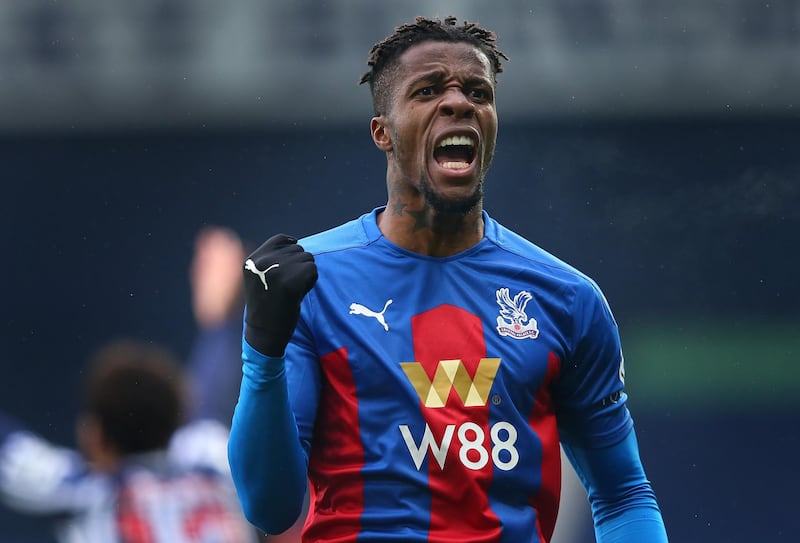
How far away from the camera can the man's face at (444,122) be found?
317 centimetres

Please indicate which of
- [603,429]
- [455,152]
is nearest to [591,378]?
[603,429]

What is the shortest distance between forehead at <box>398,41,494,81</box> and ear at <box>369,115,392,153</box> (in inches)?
5.3

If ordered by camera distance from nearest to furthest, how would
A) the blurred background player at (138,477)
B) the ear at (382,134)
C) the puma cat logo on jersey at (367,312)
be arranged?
the puma cat logo on jersey at (367,312) → the ear at (382,134) → the blurred background player at (138,477)

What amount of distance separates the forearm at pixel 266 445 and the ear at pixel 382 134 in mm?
698

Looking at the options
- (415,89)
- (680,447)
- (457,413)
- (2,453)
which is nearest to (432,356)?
(457,413)

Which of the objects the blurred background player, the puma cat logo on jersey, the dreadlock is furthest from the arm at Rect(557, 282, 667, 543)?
the blurred background player

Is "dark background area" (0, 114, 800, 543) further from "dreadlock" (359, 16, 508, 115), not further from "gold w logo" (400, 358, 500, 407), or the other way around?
"gold w logo" (400, 358, 500, 407)

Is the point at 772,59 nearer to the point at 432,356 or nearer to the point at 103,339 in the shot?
the point at 103,339

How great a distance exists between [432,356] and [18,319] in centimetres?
800

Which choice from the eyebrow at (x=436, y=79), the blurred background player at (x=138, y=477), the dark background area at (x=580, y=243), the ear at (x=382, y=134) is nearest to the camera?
the eyebrow at (x=436, y=79)

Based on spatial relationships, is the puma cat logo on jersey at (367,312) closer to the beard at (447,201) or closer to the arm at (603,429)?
the beard at (447,201)

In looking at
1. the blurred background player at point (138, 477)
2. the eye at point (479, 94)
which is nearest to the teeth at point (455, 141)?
the eye at point (479, 94)

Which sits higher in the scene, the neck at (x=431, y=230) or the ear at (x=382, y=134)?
the ear at (x=382, y=134)

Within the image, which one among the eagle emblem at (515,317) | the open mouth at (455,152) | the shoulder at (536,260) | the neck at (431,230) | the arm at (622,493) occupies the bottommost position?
the arm at (622,493)
